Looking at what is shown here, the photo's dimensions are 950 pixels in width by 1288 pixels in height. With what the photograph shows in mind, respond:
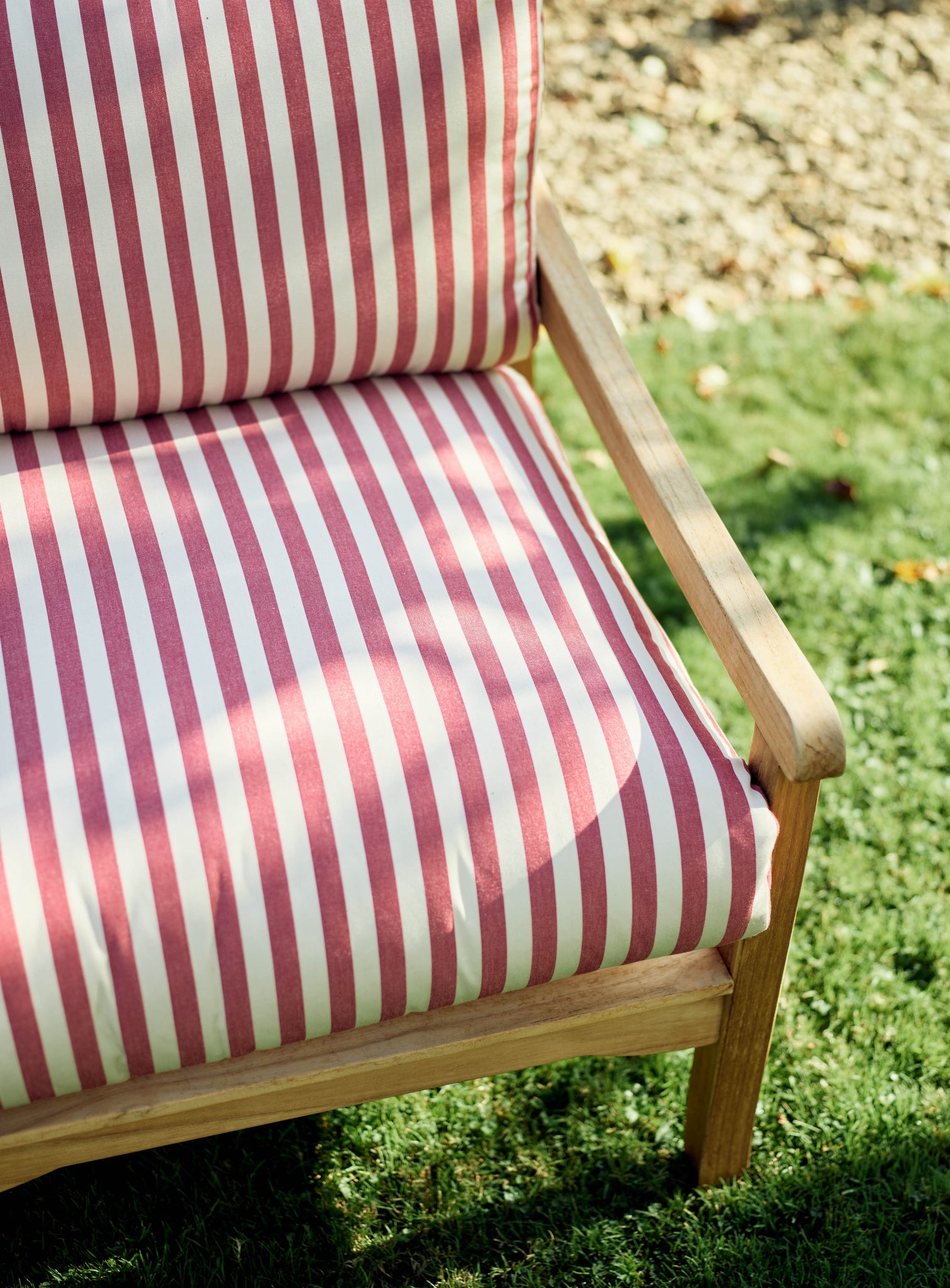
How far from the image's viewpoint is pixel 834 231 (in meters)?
2.86

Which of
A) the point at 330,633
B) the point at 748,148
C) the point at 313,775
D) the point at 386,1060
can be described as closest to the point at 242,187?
the point at 330,633

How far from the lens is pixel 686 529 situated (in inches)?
48.1

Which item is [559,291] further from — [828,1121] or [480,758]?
[828,1121]

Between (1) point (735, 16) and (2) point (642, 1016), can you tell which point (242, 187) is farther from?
(1) point (735, 16)

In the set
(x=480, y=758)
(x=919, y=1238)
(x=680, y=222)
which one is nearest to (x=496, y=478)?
(x=480, y=758)

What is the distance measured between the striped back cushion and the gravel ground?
137 centimetres

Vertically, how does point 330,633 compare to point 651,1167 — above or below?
above

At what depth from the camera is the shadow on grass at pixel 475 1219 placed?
1.34 metres

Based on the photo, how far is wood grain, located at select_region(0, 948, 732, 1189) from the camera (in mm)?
1079

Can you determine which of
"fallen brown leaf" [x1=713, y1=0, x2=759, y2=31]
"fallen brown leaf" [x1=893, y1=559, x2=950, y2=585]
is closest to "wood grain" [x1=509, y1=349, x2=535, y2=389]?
"fallen brown leaf" [x1=893, y1=559, x2=950, y2=585]

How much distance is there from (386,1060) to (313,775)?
29cm

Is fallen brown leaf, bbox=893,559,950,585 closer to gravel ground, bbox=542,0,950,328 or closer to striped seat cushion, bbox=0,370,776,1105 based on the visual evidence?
gravel ground, bbox=542,0,950,328

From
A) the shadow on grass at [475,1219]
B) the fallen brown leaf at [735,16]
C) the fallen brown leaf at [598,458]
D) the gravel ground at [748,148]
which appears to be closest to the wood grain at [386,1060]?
the shadow on grass at [475,1219]

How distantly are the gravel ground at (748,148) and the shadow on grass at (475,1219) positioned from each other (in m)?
1.82
